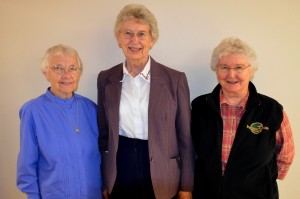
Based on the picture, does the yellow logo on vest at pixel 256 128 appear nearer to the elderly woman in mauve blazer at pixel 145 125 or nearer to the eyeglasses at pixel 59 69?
the elderly woman in mauve blazer at pixel 145 125

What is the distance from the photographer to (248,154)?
57.0 inches

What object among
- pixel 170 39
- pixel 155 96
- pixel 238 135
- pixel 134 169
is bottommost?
pixel 134 169

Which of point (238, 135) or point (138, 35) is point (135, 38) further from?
point (238, 135)

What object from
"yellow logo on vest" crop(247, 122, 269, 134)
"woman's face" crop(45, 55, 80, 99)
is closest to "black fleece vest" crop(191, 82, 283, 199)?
"yellow logo on vest" crop(247, 122, 269, 134)

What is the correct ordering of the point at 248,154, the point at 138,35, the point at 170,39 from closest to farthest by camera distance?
the point at 248,154
the point at 138,35
the point at 170,39

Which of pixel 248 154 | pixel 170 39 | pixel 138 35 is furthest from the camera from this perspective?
pixel 170 39

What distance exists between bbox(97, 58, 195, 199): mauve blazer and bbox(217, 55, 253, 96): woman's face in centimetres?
26

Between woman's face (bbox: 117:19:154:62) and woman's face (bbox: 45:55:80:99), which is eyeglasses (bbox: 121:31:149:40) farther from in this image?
woman's face (bbox: 45:55:80:99)

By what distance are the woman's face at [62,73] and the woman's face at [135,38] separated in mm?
364

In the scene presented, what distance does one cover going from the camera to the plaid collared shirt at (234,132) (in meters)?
1.51

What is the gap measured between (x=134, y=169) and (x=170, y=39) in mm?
1065

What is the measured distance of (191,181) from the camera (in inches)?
62.9

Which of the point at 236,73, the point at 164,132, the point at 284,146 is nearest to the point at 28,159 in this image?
the point at 164,132

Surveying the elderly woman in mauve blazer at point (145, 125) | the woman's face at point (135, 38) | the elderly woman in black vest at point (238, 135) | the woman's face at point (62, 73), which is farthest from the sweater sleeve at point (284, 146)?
the woman's face at point (62, 73)
